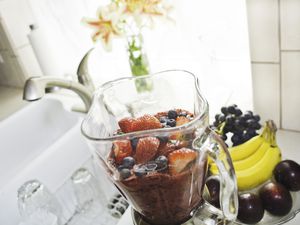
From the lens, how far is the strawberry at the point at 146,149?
0.36m

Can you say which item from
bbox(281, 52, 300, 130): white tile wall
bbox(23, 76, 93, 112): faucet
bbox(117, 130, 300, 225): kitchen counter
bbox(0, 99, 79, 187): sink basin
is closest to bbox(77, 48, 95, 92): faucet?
bbox(23, 76, 93, 112): faucet

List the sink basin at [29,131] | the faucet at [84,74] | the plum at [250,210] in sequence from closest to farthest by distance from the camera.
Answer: the plum at [250,210] < the faucet at [84,74] < the sink basin at [29,131]

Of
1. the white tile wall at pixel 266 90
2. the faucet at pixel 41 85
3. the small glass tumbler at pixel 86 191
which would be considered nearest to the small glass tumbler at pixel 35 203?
the small glass tumbler at pixel 86 191

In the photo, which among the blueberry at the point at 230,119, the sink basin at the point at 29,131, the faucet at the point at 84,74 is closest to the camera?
the blueberry at the point at 230,119

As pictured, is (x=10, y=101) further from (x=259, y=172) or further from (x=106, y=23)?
(x=259, y=172)

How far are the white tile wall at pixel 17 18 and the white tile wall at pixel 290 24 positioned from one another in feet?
2.72

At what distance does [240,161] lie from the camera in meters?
0.58

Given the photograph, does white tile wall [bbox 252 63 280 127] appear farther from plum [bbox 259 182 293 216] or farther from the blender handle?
the blender handle

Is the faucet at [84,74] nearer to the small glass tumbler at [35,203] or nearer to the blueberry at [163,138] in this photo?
the small glass tumbler at [35,203]

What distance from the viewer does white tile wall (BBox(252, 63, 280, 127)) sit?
0.65 meters

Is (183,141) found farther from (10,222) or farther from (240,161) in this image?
(10,222)

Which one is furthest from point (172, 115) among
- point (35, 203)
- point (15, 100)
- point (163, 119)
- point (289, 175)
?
point (15, 100)

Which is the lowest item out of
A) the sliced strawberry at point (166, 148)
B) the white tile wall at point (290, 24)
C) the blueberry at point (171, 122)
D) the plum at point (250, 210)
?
the plum at point (250, 210)

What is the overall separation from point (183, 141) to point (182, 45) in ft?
1.69
